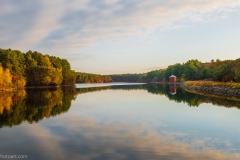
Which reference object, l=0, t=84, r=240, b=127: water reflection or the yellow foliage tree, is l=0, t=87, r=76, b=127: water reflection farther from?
the yellow foliage tree

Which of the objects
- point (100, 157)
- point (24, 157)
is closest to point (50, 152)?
point (24, 157)

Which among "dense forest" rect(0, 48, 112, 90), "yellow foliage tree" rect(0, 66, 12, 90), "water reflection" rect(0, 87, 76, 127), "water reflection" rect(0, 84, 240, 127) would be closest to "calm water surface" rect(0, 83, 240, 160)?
"water reflection" rect(0, 87, 76, 127)

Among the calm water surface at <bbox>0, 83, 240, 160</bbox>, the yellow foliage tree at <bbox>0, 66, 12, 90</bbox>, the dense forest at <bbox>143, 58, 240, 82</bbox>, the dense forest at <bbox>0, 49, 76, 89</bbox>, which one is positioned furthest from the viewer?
the dense forest at <bbox>0, 49, 76, 89</bbox>

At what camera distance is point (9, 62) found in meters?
82.4

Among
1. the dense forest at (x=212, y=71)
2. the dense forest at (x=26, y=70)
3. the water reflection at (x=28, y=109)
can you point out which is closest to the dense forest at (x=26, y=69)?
the dense forest at (x=26, y=70)

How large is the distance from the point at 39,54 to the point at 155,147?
344 ft

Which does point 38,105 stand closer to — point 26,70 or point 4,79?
point 4,79

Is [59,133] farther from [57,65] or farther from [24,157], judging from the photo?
[57,65]

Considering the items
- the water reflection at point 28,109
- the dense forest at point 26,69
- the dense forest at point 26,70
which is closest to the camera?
the water reflection at point 28,109

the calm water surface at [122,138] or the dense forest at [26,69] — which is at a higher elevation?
the dense forest at [26,69]

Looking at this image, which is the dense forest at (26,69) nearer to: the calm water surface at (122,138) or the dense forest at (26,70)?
the dense forest at (26,70)

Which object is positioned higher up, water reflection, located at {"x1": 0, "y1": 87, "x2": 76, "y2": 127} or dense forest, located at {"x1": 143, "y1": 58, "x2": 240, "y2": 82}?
dense forest, located at {"x1": 143, "y1": 58, "x2": 240, "y2": 82}

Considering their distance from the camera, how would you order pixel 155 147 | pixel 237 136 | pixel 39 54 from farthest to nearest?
pixel 39 54, pixel 237 136, pixel 155 147

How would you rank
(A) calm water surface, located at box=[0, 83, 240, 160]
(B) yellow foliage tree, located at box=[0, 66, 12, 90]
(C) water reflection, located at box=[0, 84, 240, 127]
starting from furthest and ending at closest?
(B) yellow foliage tree, located at box=[0, 66, 12, 90] < (C) water reflection, located at box=[0, 84, 240, 127] < (A) calm water surface, located at box=[0, 83, 240, 160]
